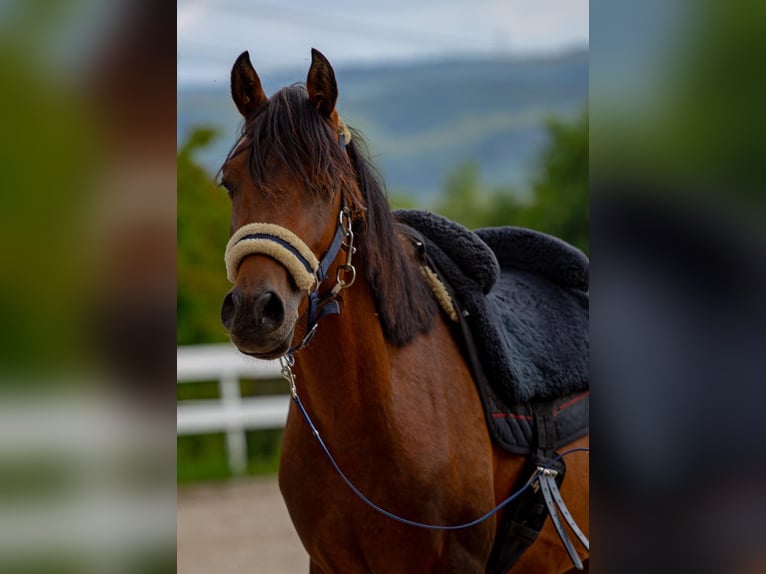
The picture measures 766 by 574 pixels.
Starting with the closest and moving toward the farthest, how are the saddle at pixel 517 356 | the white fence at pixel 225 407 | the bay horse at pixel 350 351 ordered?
the bay horse at pixel 350 351
the saddle at pixel 517 356
the white fence at pixel 225 407

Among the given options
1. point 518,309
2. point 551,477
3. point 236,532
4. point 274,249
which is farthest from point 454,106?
point 274,249

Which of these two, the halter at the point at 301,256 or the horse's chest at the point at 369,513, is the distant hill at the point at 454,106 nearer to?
the horse's chest at the point at 369,513

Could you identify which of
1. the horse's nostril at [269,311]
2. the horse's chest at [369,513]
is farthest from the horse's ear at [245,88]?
the horse's chest at [369,513]

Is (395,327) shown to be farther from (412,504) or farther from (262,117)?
(262,117)

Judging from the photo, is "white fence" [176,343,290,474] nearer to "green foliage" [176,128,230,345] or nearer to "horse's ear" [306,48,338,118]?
"green foliage" [176,128,230,345]

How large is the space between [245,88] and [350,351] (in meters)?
0.65

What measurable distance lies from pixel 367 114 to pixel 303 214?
31593mm

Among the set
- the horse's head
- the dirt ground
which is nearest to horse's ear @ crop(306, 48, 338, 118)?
the horse's head

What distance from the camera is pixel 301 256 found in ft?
5.61

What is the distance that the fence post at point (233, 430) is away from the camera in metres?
7.18

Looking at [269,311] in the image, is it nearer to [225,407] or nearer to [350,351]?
[350,351]

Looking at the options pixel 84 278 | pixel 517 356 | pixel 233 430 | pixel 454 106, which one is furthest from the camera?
pixel 454 106

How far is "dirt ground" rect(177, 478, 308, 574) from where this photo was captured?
499 cm

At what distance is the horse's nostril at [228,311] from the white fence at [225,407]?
18.2ft
